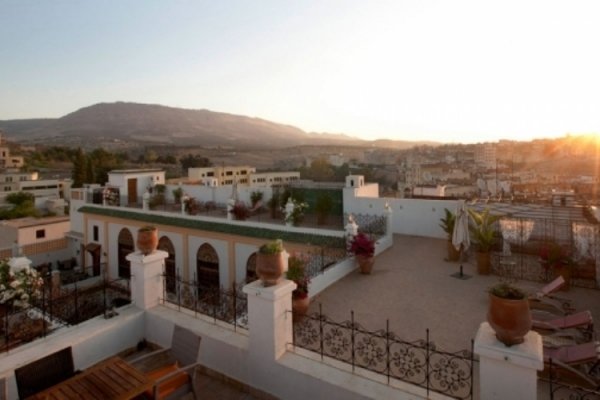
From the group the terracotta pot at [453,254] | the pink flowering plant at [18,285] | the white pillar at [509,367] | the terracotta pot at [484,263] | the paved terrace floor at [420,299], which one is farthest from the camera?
the terracotta pot at [453,254]

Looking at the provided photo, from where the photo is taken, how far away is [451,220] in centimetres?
1182

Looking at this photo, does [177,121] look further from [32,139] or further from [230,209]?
[230,209]

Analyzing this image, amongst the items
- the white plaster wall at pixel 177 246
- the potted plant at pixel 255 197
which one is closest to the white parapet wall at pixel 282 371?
the white plaster wall at pixel 177 246

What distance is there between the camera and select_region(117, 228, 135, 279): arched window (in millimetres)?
21578

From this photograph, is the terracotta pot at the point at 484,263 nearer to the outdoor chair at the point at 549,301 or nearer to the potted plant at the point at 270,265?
the outdoor chair at the point at 549,301

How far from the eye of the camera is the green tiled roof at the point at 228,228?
1375 cm

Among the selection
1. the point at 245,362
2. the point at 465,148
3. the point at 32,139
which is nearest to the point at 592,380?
the point at 245,362

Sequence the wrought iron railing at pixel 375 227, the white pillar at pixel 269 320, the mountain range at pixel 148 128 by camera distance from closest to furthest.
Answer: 1. the white pillar at pixel 269 320
2. the wrought iron railing at pixel 375 227
3. the mountain range at pixel 148 128

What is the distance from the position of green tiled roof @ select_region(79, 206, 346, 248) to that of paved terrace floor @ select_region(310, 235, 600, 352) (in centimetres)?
265

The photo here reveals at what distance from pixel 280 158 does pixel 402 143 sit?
81330mm

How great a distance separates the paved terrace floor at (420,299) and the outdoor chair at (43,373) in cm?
441

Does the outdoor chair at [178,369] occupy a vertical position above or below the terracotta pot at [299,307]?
above

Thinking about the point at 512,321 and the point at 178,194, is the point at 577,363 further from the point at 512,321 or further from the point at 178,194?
the point at 178,194

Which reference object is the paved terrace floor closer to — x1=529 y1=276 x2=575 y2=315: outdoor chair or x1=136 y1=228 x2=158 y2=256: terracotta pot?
x1=529 y1=276 x2=575 y2=315: outdoor chair
